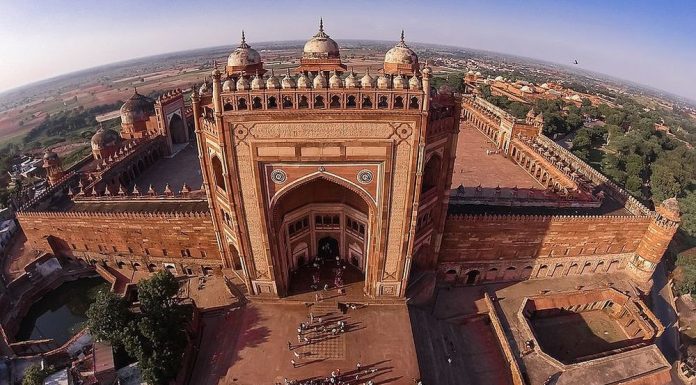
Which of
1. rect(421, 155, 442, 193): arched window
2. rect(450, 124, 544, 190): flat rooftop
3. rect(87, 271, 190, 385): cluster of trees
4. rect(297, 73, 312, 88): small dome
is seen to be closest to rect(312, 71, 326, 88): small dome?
rect(297, 73, 312, 88): small dome

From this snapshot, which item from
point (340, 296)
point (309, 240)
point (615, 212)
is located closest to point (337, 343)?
point (340, 296)

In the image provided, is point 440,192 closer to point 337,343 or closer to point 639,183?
point 337,343

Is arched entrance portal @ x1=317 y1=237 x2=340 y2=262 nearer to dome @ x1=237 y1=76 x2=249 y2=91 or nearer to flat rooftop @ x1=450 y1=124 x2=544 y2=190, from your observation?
dome @ x1=237 y1=76 x2=249 y2=91

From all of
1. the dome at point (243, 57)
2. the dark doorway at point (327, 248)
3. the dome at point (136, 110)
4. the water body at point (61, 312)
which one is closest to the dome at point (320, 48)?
the dome at point (243, 57)

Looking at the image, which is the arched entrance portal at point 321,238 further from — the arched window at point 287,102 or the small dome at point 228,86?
the small dome at point 228,86

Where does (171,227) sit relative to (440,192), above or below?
below

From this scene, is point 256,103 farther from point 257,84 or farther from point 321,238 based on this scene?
point 321,238
